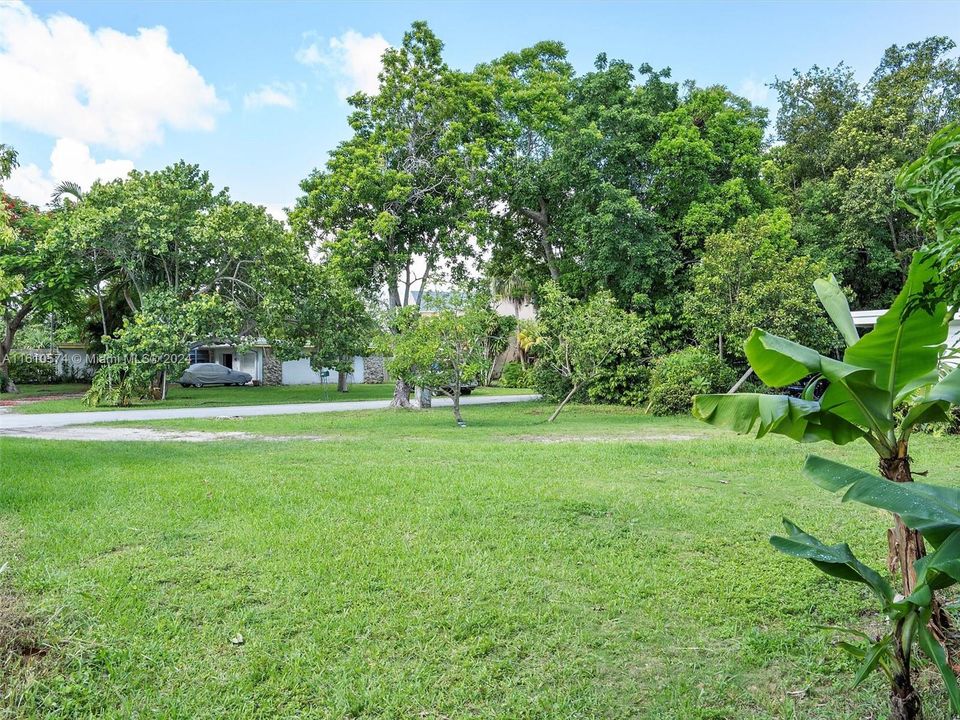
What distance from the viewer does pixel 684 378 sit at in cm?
1705

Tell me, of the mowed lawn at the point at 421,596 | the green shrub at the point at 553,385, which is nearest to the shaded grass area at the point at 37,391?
the green shrub at the point at 553,385

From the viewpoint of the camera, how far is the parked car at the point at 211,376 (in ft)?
106

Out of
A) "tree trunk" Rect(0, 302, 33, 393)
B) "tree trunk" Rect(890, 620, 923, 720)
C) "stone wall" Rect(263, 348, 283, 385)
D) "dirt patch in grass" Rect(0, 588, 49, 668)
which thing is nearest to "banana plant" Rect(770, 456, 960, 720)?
"tree trunk" Rect(890, 620, 923, 720)

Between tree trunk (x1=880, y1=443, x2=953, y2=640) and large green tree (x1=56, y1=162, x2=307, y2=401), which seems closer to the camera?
tree trunk (x1=880, y1=443, x2=953, y2=640)

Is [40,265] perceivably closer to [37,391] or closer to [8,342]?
[8,342]

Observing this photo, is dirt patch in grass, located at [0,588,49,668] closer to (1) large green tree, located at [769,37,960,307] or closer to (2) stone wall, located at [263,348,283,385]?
(1) large green tree, located at [769,37,960,307]

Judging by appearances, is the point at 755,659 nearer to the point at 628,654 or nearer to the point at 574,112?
the point at 628,654

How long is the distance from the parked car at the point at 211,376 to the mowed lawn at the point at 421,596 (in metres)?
26.5

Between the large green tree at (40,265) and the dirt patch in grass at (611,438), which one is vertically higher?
the large green tree at (40,265)

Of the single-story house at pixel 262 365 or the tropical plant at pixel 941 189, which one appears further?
the single-story house at pixel 262 365

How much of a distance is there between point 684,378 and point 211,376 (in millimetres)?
26193

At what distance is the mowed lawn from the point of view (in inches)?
112

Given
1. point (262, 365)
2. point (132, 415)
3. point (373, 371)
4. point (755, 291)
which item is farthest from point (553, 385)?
point (262, 365)

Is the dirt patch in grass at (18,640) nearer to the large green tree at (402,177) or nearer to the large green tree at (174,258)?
the large green tree at (402,177)
